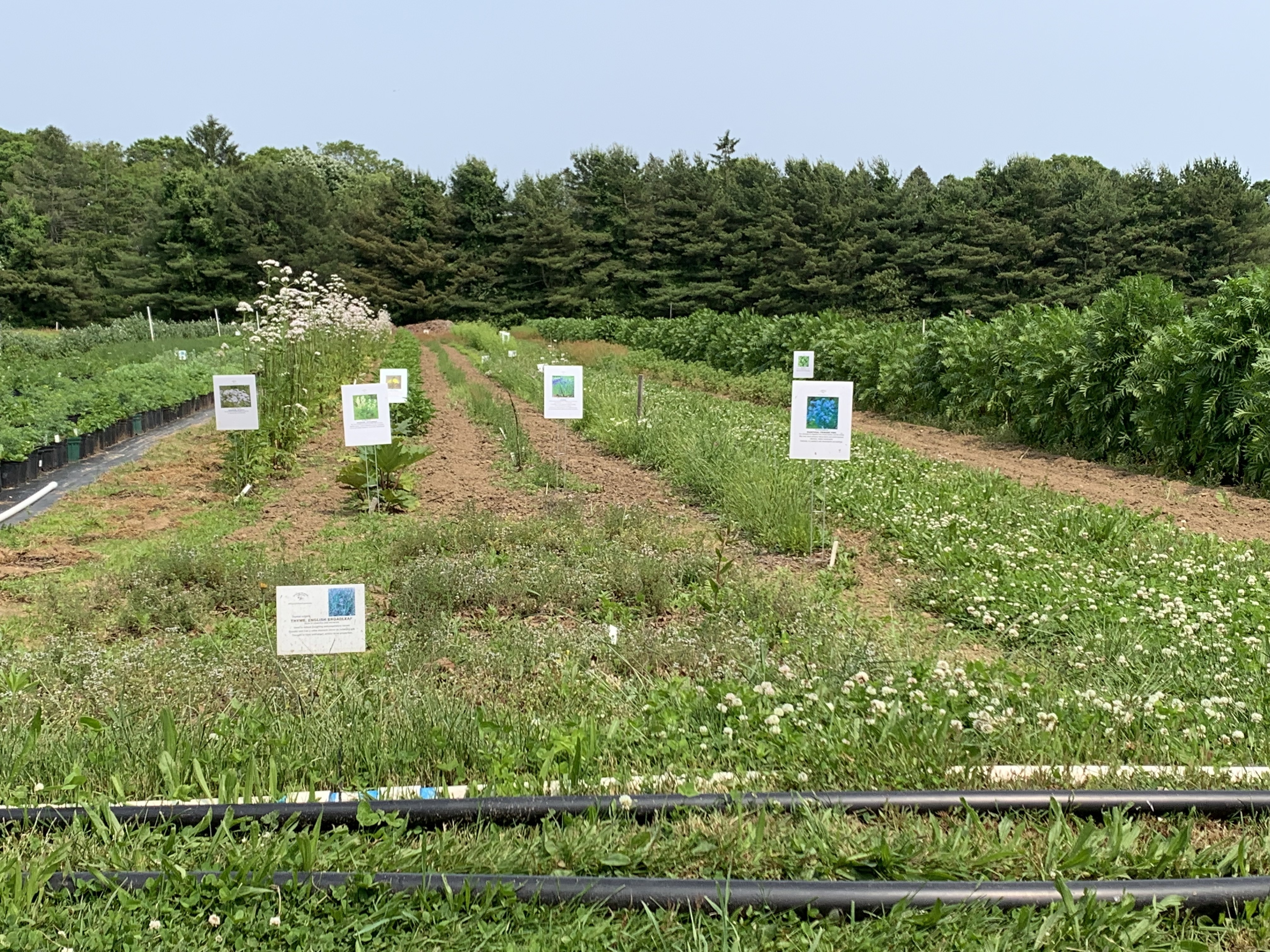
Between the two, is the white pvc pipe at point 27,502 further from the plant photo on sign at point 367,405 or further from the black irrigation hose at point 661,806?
the black irrigation hose at point 661,806

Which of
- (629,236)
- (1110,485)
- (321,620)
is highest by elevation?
(629,236)

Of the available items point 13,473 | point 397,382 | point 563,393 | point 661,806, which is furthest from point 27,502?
point 661,806

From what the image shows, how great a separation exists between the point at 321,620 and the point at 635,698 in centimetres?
145

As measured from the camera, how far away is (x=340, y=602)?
13.3 feet

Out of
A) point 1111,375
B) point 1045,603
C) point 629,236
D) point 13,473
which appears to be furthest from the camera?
point 629,236

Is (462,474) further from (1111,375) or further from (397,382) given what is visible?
(1111,375)

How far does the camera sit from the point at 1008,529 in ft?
25.0

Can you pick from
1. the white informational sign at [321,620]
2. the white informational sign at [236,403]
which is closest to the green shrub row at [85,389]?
the white informational sign at [236,403]

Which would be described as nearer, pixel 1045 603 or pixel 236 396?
pixel 1045 603

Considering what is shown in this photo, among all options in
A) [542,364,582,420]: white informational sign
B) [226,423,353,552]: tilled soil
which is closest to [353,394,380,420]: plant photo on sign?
[226,423,353,552]: tilled soil

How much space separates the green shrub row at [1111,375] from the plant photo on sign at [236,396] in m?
10.3

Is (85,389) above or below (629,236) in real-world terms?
below

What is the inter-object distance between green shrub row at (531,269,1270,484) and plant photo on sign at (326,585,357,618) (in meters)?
9.76

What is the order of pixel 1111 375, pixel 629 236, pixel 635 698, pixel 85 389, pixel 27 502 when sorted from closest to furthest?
pixel 635 698
pixel 27 502
pixel 1111 375
pixel 85 389
pixel 629 236
